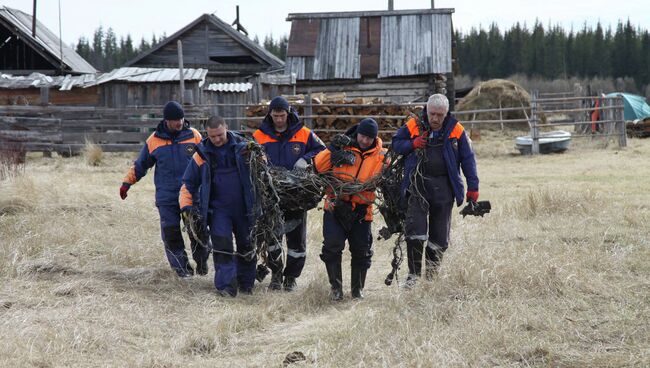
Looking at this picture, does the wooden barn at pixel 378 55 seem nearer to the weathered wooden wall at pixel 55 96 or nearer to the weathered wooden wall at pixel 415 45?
the weathered wooden wall at pixel 415 45

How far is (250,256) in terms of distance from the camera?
773 centimetres

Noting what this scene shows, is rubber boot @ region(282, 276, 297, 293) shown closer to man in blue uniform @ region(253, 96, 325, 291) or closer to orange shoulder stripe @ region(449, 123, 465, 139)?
man in blue uniform @ region(253, 96, 325, 291)

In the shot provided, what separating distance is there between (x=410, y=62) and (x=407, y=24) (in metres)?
1.59

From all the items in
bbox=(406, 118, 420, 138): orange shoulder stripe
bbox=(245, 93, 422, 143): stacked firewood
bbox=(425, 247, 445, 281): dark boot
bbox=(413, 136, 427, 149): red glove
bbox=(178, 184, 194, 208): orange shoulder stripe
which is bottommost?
bbox=(425, 247, 445, 281): dark boot

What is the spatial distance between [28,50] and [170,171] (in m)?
21.1

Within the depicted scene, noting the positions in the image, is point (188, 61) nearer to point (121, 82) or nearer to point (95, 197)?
point (121, 82)

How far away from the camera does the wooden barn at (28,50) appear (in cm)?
2597

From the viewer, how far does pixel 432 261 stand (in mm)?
7273

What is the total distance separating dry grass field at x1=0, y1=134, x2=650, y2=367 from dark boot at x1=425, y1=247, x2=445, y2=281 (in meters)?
0.16

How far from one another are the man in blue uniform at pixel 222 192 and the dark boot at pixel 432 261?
157 cm

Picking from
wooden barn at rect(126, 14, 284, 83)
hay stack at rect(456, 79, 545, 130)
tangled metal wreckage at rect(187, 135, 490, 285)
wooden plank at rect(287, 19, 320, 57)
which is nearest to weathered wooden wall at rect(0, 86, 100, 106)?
wooden barn at rect(126, 14, 284, 83)

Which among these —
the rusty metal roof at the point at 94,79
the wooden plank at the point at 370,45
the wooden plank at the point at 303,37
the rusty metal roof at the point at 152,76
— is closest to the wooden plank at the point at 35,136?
the rusty metal roof at the point at 94,79

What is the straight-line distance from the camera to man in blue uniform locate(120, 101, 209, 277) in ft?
27.5

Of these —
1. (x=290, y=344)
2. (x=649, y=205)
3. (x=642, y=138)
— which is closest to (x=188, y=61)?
(x=642, y=138)
